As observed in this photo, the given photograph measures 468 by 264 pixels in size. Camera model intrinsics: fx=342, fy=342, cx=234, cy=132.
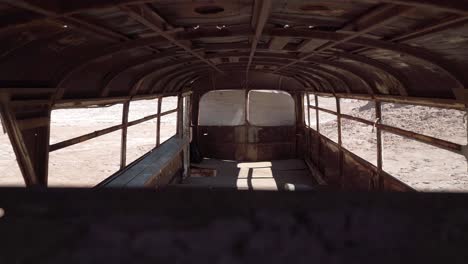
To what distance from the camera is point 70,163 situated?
13.3m

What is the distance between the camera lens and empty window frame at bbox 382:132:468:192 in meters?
11.0

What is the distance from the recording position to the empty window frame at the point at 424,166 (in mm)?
10966

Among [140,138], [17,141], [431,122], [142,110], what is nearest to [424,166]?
[431,122]

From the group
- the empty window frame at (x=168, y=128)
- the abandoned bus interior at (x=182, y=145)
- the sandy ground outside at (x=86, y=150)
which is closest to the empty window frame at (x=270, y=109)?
the abandoned bus interior at (x=182, y=145)

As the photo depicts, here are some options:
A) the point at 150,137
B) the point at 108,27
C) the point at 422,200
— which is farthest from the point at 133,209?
the point at 150,137

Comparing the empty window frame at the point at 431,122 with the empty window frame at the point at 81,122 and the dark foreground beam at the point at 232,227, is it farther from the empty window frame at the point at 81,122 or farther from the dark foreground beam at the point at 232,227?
the dark foreground beam at the point at 232,227

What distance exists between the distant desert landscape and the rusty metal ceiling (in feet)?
19.5

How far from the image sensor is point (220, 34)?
11.9ft

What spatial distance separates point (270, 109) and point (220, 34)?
832 centimetres

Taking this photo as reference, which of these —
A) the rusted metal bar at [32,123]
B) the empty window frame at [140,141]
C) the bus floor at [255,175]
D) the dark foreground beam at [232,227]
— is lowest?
the bus floor at [255,175]

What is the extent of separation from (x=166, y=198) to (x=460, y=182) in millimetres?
12438

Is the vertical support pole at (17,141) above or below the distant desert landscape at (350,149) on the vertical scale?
above

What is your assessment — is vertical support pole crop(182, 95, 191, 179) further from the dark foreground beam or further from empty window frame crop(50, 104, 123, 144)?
empty window frame crop(50, 104, 123, 144)

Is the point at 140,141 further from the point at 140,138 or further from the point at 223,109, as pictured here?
the point at 223,109
